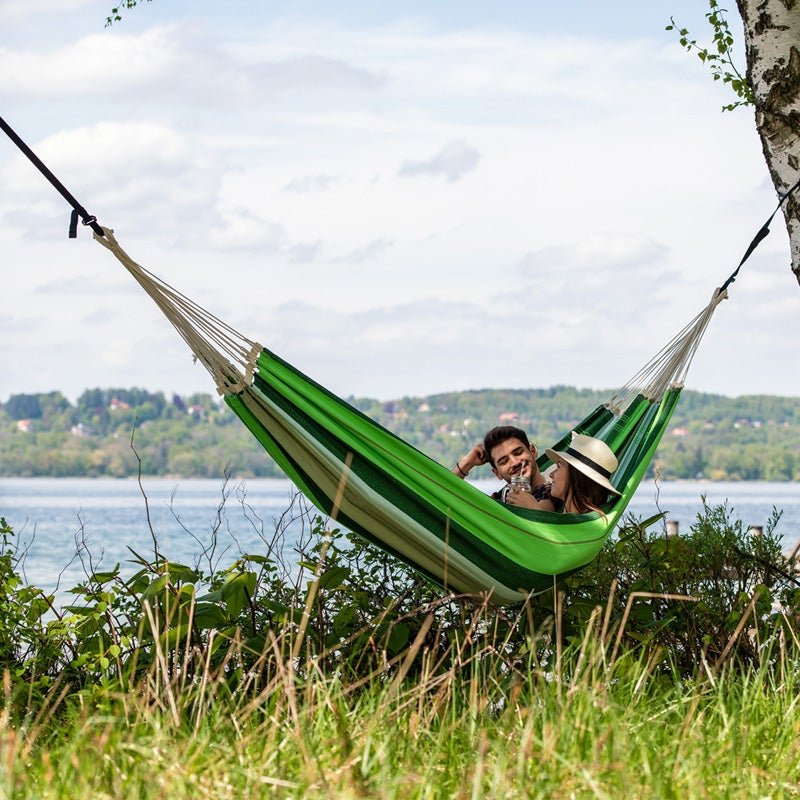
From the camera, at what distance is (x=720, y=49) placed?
4078mm

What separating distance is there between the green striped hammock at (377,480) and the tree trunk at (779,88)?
1069 mm

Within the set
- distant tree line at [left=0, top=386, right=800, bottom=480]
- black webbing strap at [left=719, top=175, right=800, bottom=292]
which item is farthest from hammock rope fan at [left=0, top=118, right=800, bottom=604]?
distant tree line at [left=0, top=386, right=800, bottom=480]

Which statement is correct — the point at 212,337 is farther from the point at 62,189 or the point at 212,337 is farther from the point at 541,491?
the point at 541,491

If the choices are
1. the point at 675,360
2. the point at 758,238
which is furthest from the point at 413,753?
the point at 758,238

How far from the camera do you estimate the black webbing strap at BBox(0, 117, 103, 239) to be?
2.77 metres

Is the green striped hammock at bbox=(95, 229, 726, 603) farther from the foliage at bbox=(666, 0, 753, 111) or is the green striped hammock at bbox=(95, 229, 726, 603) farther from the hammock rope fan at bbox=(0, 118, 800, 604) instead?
the foliage at bbox=(666, 0, 753, 111)

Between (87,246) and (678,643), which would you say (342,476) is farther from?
(87,246)

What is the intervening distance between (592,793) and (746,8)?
2.32 meters

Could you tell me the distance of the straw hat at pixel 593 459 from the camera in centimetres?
319

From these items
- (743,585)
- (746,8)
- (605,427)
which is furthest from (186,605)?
(746,8)

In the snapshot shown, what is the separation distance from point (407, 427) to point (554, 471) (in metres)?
27.9

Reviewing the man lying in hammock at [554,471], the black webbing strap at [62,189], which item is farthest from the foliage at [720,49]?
the black webbing strap at [62,189]

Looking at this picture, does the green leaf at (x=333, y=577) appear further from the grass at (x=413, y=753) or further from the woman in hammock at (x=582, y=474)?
the grass at (x=413, y=753)

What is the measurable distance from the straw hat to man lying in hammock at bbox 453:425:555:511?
124 mm
